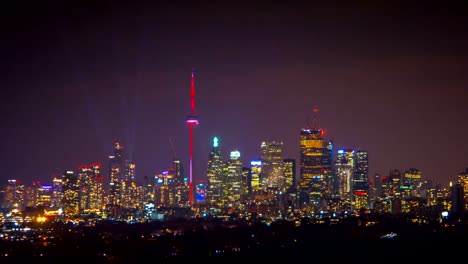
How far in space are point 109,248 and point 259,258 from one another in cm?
1005

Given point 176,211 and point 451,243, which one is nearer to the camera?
point 451,243

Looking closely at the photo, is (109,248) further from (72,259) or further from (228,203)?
(228,203)

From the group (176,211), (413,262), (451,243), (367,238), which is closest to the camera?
(413,262)

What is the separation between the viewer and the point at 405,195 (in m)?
142

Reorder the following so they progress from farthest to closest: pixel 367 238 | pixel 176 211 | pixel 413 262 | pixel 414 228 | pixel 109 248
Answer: pixel 176 211 < pixel 414 228 < pixel 367 238 < pixel 109 248 < pixel 413 262

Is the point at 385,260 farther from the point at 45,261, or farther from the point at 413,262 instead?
the point at 45,261

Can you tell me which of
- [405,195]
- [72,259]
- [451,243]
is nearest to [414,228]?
[451,243]

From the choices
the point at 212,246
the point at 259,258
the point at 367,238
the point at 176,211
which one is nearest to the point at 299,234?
the point at 367,238

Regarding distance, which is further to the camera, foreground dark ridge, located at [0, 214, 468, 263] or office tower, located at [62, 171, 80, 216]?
office tower, located at [62, 171, 80, 216]

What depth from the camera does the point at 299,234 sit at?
8062 cm

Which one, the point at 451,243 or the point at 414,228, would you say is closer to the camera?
the point at 451,243

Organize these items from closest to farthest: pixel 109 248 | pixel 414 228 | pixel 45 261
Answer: pixel 45 261, pixel 109 248, pixel 414 228

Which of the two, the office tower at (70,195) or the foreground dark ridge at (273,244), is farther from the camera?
the office tower at (70,195)

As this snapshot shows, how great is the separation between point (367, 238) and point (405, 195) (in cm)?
6465
